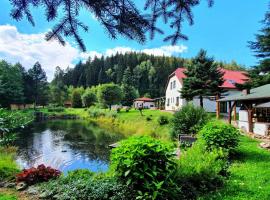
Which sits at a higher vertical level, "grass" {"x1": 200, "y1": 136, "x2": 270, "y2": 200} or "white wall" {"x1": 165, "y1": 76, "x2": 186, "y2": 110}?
"white wall" {"x1": 165, "y1": 76, "x2": 186, "y2": 110}

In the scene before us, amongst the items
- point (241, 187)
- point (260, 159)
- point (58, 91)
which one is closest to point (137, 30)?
point (241, 187)

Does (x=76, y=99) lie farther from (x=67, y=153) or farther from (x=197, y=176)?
(x=197, y=176)

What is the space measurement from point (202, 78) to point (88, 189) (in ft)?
82.0

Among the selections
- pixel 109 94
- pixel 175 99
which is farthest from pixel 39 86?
pixel 175 99

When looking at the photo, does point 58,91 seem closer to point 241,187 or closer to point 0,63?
point 0,63

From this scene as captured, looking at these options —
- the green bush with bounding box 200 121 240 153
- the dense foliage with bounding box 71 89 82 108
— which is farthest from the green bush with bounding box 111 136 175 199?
the dense foliage with bounding box 71 89 82 108

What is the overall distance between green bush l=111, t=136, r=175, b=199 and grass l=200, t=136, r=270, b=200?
1108 mm

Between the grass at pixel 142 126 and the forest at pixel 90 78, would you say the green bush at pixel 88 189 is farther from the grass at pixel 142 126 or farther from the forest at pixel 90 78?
the forest at pixel 90 78

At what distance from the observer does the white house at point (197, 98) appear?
3447 centimetres

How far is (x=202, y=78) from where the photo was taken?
2859cm

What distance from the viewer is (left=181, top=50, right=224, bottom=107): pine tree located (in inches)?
1123

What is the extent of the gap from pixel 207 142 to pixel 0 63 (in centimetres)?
5785

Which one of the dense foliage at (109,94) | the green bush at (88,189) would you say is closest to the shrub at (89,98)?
the dense foliage at (109,94)

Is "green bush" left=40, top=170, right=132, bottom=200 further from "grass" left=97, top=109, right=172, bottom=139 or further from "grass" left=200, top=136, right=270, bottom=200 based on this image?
"grass" left=97, top=109, right=172, bottom=139
